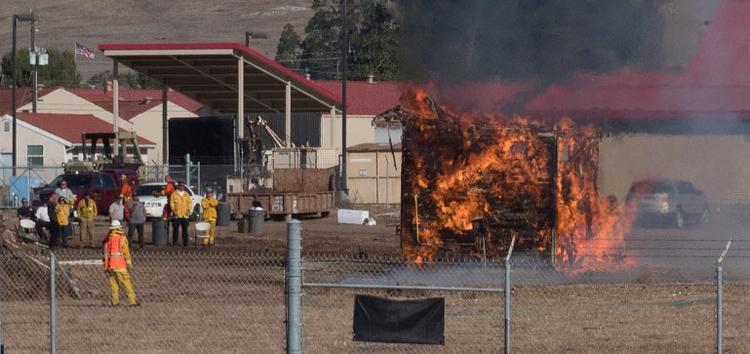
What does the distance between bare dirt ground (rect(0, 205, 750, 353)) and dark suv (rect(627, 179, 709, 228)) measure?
15.8 ft

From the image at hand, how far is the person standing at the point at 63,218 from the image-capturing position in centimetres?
3225

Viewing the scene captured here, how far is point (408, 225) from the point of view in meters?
23.9

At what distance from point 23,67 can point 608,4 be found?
92.1 m

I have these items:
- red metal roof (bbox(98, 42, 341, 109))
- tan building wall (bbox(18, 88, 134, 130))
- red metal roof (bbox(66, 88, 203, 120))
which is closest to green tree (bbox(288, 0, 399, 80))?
red metal roof (bbox(98, 42, 341, 109))

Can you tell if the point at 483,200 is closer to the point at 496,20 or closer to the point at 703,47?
the point at 496,20

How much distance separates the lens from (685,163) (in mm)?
33906

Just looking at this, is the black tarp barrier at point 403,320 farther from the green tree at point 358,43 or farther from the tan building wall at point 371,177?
the tan building wall at point 371,177

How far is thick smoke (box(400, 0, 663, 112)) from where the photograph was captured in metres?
24.7

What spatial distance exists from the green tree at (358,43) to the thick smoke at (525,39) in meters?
1.06

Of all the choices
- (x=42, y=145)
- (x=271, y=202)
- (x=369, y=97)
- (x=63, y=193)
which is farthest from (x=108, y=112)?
(x=63, y=193)

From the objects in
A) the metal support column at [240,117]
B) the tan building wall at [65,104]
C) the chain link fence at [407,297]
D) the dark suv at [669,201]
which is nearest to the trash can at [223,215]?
the metal support column at [240,117]

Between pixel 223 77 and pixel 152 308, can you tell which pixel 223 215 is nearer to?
pixel 223 77

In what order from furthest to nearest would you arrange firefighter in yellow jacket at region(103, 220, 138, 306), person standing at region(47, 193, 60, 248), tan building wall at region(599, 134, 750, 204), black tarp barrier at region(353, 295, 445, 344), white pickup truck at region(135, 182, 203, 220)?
white pickup truck at region(135, 182, 203, 220) → person standing at region(47, 193, 60, 248) → tan building wall at region(599, 134, 750, 204) → firefighter in yellow jacket at region(103, 220, 138, 306) → black tarp barrier at region(353, 295, 445, 344)

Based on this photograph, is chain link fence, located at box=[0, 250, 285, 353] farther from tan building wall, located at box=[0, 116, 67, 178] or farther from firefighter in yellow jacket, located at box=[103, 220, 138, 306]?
tan building wall, located at box=[0, 116, 67, 178]
